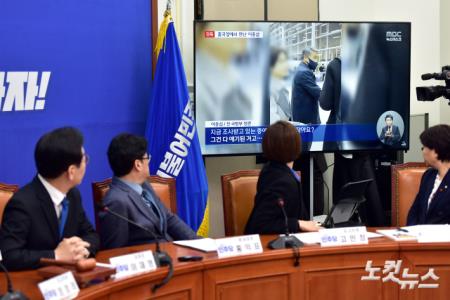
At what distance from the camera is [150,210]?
2939 mm

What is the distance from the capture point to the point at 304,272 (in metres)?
2.72

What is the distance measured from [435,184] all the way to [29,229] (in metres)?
2.02

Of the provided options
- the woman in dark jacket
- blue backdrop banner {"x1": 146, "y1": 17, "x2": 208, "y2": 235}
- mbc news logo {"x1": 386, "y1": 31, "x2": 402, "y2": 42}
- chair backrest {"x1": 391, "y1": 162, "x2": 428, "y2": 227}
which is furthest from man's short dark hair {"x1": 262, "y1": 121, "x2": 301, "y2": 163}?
mbc news logo {"x1": 386, "y1": 31, "x2": 402, "y2": 42}

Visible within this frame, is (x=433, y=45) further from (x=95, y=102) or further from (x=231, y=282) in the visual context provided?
(x=231, y=282)

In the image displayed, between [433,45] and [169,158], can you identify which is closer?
[169,158]

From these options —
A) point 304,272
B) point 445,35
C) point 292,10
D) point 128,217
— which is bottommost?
point 304,272

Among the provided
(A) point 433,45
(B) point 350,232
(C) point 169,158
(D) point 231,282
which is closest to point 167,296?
(D) point 231,282

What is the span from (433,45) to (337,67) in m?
1.48

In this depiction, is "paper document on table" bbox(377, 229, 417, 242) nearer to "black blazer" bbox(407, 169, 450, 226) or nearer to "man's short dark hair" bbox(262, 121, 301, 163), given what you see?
"black blazer" bbox(407, 169, 450, 226)

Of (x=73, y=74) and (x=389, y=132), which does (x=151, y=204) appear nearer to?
(x=73, y=74)

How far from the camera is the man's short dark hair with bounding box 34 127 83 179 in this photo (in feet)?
7.72

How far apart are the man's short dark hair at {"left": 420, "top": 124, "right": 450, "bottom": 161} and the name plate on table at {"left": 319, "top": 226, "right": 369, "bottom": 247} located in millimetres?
803

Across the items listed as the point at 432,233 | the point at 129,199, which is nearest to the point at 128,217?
the point at 129,199

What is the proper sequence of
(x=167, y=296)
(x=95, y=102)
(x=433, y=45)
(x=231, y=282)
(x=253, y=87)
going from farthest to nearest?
(x=433, y=45), (x=253, y=87), (x=95, y=102), (x=231, y=282), (x=167, y=296)
